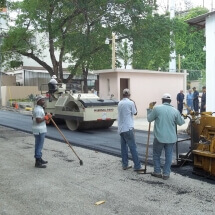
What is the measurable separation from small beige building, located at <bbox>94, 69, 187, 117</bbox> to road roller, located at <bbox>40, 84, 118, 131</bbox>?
5.35 m

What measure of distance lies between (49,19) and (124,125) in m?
14.4

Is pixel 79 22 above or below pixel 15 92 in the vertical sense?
above

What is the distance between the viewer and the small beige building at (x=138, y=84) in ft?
63.7

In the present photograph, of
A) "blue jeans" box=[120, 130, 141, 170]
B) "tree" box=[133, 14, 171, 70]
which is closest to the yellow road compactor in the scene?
"blue jeans" box=[120, 130, 141, 170]

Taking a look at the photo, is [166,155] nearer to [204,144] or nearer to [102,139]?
[204,144]

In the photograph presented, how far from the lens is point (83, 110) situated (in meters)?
12.7

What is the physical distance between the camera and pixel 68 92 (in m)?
13.9

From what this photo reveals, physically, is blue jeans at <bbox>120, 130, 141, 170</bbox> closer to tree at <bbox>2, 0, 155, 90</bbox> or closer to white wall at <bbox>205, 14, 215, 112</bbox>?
white wall at <bbox>205, 14, 215, 112</bbox>

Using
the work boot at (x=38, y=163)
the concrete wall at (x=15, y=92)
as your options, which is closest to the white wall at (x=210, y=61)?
the work boot at (x=38, y=163)

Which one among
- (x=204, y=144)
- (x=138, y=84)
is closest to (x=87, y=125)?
(x=204, y=144)

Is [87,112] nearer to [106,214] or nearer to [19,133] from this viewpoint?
[19,133]

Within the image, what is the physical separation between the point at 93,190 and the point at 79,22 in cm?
1746

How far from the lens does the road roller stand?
504 inches

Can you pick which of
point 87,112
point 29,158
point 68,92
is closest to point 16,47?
point 68,92
